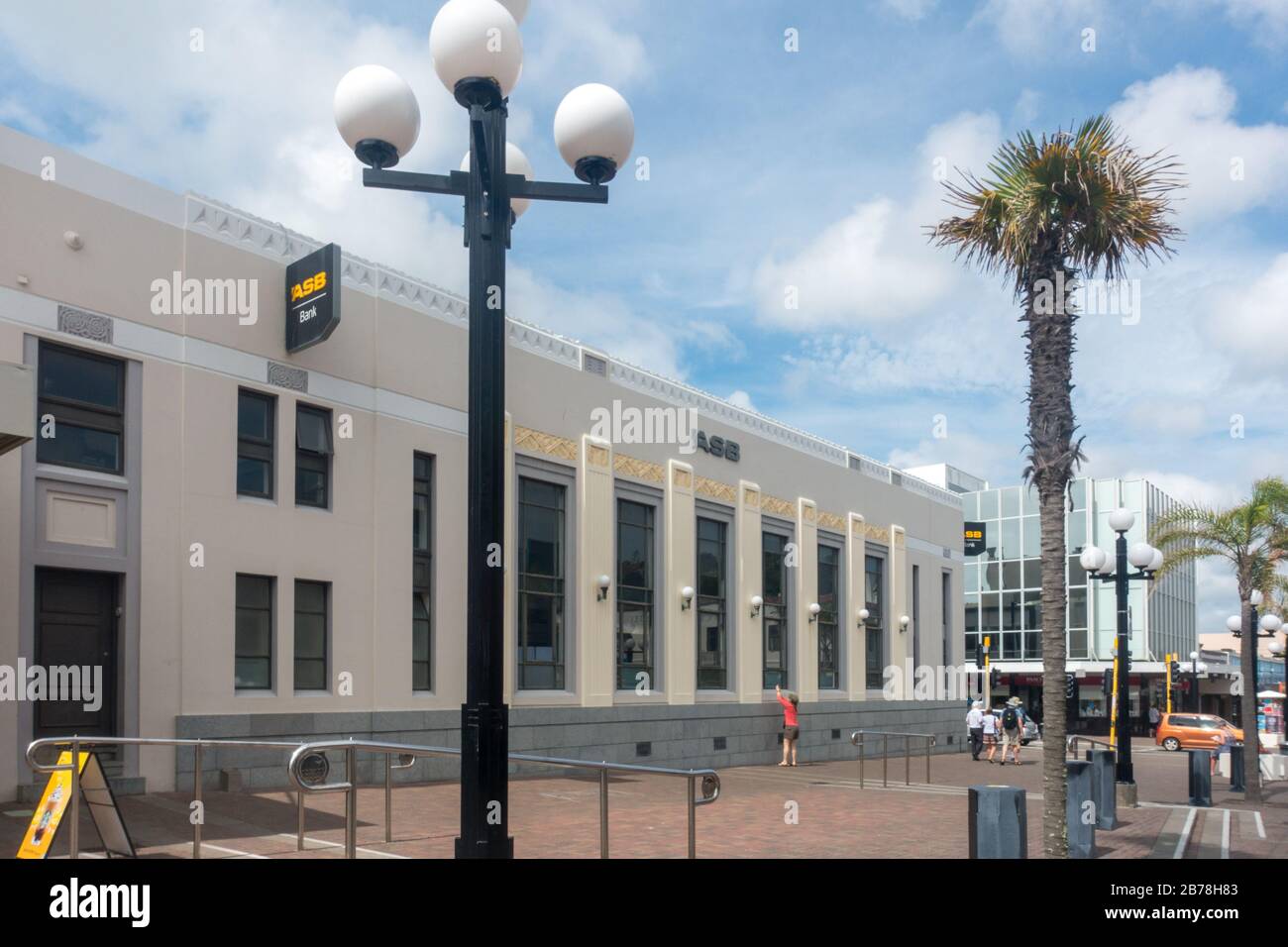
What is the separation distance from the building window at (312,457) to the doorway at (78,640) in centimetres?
337

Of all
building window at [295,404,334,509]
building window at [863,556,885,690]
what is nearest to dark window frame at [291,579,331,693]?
building window at [295,404,334,509]

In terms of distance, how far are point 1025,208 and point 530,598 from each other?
12749 millimetres

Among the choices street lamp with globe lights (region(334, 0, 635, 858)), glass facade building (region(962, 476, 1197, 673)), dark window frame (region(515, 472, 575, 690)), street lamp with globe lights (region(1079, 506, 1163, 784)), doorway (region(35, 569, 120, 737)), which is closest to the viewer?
street lamp with globe lights (region(334, 0, 635, 858))

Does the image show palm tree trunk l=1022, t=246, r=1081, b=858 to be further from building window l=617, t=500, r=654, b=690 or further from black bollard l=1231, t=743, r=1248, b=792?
building window l=617, t=500, r=654, b=690

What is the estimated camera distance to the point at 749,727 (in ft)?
92.2

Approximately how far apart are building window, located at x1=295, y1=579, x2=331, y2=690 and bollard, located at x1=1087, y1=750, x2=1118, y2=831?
1051cm

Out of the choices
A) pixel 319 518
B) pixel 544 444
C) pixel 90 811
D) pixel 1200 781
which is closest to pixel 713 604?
pixel 544 444

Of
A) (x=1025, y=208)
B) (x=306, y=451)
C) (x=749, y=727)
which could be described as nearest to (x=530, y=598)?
(x=306, y=451)

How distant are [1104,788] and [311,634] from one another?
10.9m

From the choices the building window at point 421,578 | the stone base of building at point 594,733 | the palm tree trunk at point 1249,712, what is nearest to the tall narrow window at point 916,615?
the stone base of building at point 594,733

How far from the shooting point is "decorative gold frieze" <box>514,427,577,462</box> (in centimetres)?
2223
